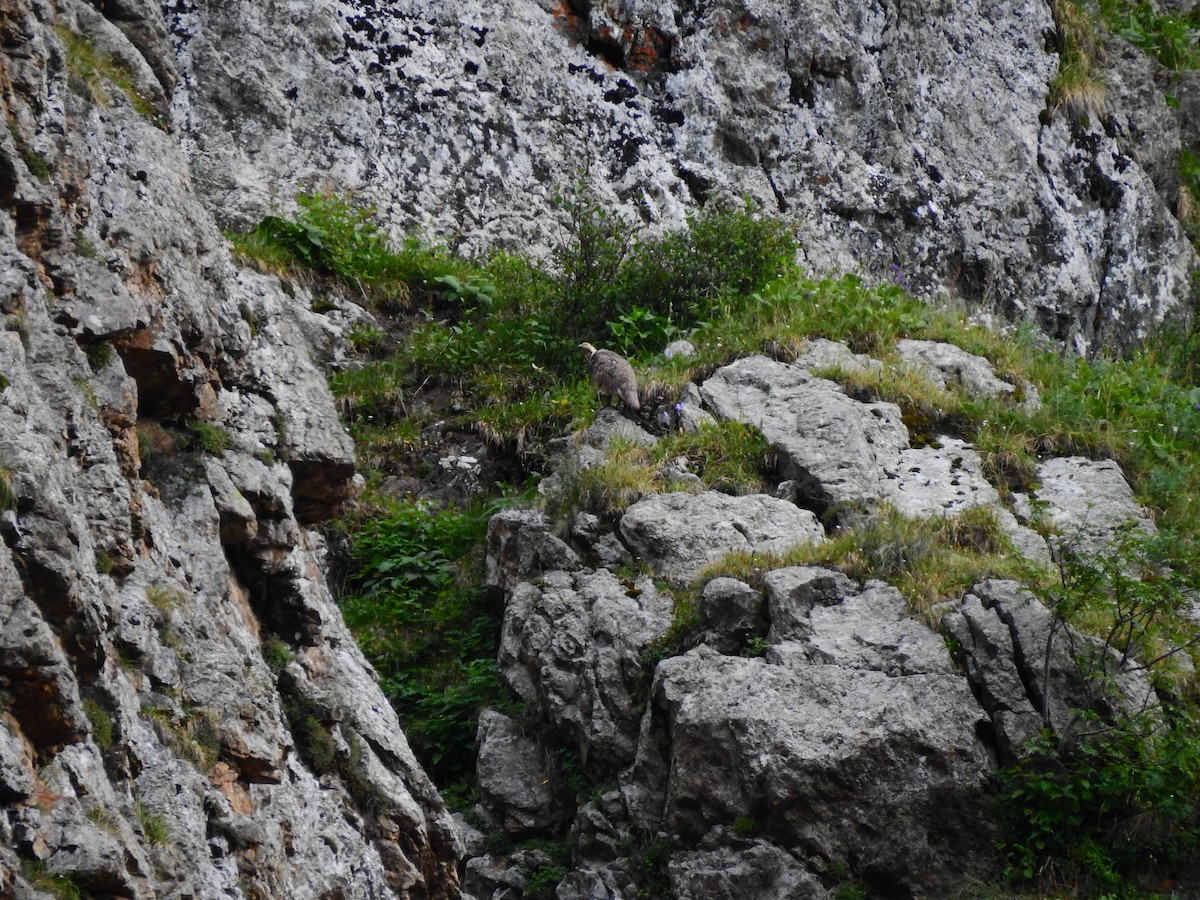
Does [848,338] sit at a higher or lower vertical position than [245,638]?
higher

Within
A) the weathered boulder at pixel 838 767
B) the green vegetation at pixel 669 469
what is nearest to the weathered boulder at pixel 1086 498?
the green vegetation at pixel 669 469

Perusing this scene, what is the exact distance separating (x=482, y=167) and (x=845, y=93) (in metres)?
4.75

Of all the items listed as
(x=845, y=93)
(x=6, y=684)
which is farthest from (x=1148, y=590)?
(x=845, y=93)

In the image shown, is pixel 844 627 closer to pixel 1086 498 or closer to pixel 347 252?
pixel 1086 498

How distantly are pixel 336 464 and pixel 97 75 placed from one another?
98.4 inches

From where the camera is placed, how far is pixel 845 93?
15.8 metres

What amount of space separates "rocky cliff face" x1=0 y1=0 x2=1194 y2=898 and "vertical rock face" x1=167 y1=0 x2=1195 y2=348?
0.04m

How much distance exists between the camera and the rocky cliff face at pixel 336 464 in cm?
460

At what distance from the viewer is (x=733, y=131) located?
15273 millimetres

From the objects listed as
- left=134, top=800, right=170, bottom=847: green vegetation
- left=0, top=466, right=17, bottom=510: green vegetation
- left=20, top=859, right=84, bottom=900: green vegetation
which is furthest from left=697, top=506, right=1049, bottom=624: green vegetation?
left=20, top=859, right=84, bottom=900: green vegetation

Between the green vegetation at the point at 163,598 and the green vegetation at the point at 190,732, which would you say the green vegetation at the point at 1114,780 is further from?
the green vegetation at the point at 163,598

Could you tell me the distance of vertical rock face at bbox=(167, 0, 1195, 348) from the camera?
1355 centimetres

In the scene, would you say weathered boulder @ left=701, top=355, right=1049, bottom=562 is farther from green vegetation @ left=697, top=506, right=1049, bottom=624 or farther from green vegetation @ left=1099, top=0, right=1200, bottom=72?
green vegetation @ left=1099, top=0, right=1200, bottom=72

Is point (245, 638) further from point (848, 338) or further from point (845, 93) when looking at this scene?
point (845, 93)
